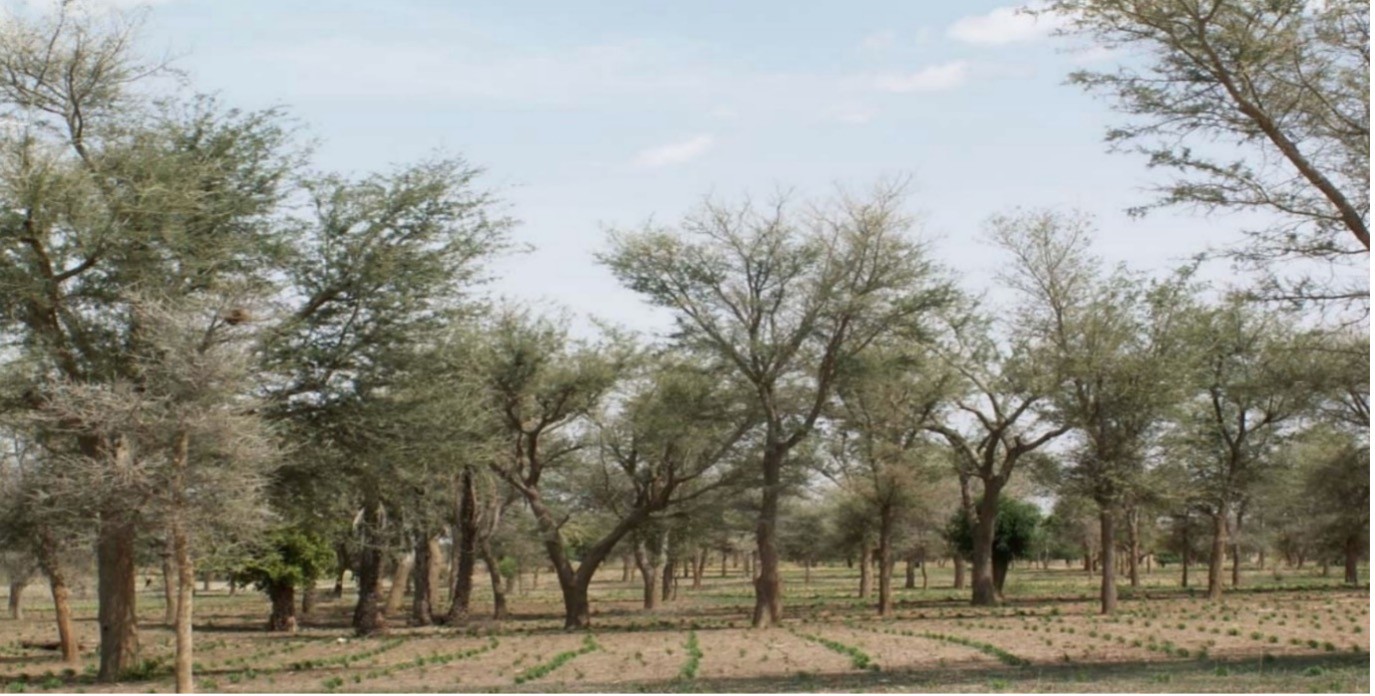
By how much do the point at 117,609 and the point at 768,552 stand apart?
17.3 m

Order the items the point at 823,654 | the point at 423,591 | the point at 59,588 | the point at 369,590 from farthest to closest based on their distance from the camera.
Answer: the point at 423,591
the point at 369,590
the point at 59,588
the point at 823,654

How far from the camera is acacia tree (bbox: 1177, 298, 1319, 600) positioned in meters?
37.8

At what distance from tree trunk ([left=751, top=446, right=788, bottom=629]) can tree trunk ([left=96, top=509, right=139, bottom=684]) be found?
16392mm

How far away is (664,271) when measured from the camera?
111ft

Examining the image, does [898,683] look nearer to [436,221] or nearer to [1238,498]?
[436,221]

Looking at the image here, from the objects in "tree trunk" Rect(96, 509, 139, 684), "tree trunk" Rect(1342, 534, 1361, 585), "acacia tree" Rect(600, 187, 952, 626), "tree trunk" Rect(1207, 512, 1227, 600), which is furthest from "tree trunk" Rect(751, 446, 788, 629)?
"tree trunk" Rect(1342, 534, 1361, 585)

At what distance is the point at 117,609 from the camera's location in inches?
849

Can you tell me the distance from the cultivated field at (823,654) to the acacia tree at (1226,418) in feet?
14.7

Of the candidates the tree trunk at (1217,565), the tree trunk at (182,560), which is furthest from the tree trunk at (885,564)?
the tree trunk at (182,560)

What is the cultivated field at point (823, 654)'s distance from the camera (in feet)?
55.5

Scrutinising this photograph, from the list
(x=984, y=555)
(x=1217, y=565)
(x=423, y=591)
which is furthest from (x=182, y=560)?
(x=1217, y=565)

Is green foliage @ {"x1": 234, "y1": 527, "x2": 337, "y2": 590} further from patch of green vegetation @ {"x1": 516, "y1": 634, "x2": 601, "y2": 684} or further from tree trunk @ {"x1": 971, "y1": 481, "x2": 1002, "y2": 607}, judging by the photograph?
tree trunk @ {"x1": 971, "y1": 481, "x2": 1002, "y2": 607}

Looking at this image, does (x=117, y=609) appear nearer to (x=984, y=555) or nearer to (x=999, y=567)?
(x=984, y=555)

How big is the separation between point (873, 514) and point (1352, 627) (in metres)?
20.4
